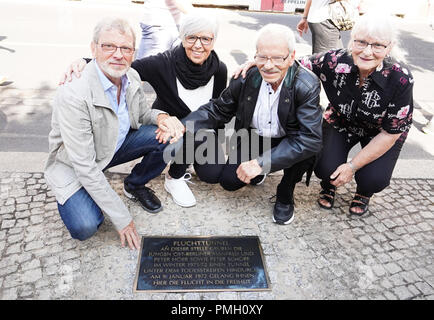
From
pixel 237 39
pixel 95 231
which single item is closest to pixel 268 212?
pixel 95 231

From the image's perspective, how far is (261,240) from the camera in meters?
2.80

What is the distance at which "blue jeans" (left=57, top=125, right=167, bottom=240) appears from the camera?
2.47 metres

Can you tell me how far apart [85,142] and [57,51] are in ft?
15.8

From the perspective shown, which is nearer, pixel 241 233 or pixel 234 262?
pixel 234 262

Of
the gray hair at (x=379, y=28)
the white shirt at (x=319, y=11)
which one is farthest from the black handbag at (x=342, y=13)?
the gray hair at (x=379, y=28)

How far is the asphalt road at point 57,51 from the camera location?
4.19 meters

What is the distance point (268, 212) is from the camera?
311cm

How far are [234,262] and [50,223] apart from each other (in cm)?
144

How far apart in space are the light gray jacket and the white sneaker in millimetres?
650

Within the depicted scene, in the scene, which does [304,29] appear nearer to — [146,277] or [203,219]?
[203,219]

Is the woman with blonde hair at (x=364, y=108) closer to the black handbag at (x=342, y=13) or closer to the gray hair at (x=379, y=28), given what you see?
the gray hair at (x=379, y=28)

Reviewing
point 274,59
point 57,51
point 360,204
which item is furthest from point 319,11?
point 57,51

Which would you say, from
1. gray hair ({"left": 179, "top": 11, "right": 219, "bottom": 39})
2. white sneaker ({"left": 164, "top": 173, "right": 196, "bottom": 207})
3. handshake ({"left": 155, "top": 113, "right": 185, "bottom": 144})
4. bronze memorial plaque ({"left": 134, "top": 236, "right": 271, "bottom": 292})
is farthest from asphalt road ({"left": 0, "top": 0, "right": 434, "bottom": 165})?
bronze memorial plaque ({"left": 134, "top": 236, "right": 271, "bottom": 292})

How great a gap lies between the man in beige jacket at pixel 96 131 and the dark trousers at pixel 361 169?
1.26 meters
